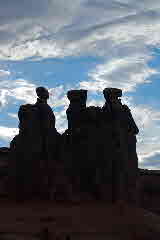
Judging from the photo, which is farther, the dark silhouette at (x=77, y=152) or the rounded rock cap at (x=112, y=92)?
the rounded rock cap at (x=112, y=92)

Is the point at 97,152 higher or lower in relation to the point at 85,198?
higher

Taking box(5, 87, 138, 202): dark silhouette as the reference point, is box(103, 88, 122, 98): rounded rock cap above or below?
above

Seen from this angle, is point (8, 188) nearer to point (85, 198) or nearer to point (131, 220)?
point (85, 198)

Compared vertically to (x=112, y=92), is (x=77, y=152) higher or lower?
lower

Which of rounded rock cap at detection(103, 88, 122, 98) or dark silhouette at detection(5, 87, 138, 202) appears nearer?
dark silhouette at detection(5, 87, 138, 202)

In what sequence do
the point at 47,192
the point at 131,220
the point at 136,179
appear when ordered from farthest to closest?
the point at 136,179 → the point at 47,192 → the point at 131,220

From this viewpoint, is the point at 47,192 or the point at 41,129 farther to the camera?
the point at 41,129

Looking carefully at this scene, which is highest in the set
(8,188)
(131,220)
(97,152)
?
(97,152)

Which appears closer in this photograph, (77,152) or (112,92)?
(77,152)

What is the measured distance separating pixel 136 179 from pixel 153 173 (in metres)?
9.84

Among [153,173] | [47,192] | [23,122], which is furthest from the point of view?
[153,173]

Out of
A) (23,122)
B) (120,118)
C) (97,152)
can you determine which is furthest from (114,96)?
(23,122)

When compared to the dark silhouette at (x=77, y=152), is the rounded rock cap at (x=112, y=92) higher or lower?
higher

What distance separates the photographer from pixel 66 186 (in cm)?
4062
